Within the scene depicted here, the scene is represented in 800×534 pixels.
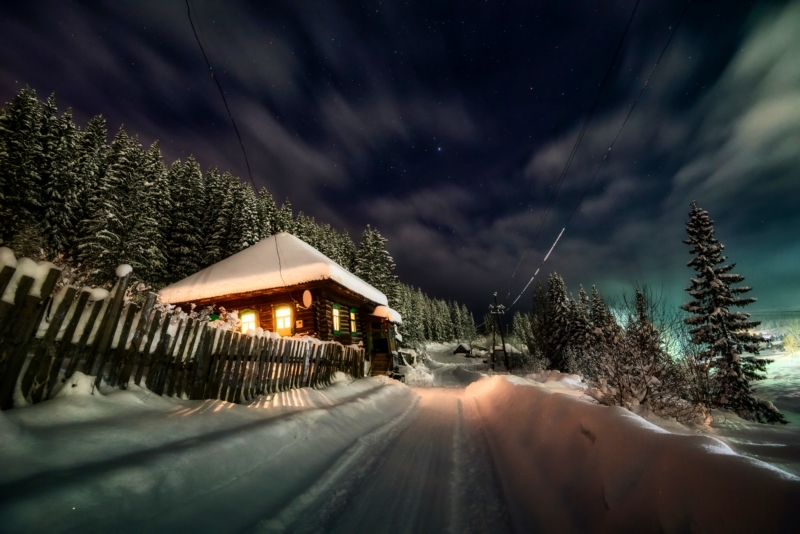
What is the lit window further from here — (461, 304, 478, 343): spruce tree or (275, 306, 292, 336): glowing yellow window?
(461, 304, 478, 343): spruce tree

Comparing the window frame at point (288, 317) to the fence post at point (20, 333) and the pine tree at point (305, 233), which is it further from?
the pine tree at point (305, 233)

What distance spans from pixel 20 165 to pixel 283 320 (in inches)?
1122

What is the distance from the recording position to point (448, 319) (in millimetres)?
98500

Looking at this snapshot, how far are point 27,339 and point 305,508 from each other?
308cm

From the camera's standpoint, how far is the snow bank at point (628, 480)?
67.7 inches

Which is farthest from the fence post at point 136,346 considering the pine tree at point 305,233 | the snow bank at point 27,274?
the pine tree at point 305,233

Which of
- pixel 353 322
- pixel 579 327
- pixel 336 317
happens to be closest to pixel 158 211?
pixel 353 322

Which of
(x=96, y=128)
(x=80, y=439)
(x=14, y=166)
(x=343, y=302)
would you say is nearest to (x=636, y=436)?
(x=80, y=439)

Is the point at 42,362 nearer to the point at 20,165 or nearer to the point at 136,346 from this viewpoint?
the point at 136,346

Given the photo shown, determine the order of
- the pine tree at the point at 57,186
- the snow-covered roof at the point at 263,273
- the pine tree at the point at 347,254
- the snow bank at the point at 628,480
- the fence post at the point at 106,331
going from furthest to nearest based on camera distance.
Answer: the pine tree at the point at 347,254 → the pine tree at the point at 57,186 → the snow-covered roof at the point at 263,273 → the fence post at the point at 106,331 → the snow bank at the point at 628,480

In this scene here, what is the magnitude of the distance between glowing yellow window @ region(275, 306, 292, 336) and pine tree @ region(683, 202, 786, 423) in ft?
75.4

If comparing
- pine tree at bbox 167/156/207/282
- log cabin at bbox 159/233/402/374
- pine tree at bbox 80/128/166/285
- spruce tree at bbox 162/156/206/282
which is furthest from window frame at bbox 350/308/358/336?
spruce tree at bbox 162/156/206/282

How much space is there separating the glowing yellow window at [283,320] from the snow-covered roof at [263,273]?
197 cm

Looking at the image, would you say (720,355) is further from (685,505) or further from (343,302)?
(685,505)
